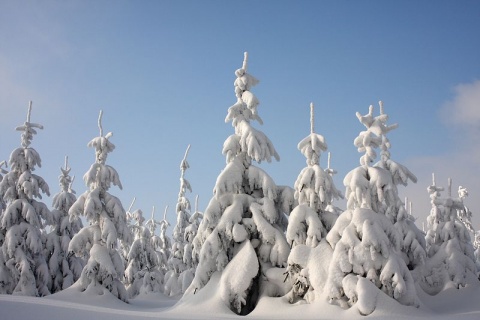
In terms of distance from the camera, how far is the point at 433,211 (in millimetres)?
25312

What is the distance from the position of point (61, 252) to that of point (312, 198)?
20951mm

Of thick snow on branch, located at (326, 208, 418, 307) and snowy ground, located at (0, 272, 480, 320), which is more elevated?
thick snow on branch, located at (326, 208, 418, 307)

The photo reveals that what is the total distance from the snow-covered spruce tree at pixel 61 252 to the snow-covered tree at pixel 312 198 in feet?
58.6

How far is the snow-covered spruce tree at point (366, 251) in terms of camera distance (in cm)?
1509

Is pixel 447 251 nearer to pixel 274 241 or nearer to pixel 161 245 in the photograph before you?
pixel 274 241

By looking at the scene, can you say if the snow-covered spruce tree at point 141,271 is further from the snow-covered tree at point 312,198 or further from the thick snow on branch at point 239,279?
the snow-covered tree at point 312,198

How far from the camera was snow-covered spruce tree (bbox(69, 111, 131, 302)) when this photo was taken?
2397cm

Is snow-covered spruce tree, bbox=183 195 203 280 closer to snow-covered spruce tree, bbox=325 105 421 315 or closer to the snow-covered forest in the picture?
the snow-covered forest

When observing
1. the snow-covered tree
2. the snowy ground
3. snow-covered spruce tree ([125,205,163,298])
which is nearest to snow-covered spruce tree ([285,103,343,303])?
the snow-covered tree

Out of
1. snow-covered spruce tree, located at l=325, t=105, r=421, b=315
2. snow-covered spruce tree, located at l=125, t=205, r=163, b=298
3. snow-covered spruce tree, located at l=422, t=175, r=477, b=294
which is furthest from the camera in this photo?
snow-covered spruce tree, located at l=125, t=205, r=163, b=298

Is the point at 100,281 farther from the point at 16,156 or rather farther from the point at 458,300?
the point at 458,300

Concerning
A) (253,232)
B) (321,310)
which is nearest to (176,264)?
(253,232)

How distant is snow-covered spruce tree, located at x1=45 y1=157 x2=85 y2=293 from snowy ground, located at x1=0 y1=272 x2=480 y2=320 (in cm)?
1288

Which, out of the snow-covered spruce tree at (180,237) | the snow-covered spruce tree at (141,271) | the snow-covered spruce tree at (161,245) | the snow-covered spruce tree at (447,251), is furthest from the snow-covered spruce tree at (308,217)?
the snow-covered spruce tree at (161,245)
